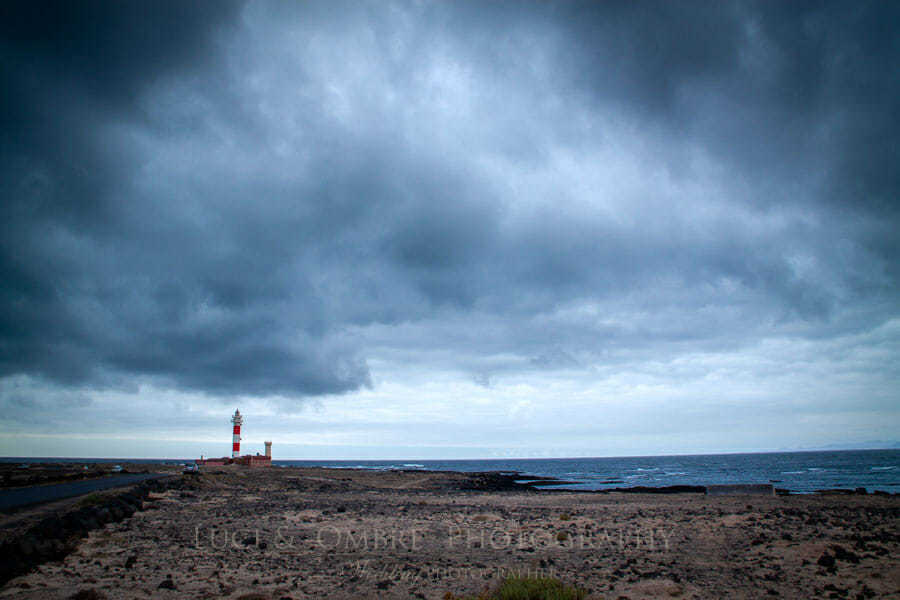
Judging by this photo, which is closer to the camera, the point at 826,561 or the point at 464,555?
the point at 826,561

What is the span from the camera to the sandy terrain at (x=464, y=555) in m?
9.10

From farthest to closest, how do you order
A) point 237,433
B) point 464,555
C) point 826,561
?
point 237,433 < point 464,555 < point 826,561

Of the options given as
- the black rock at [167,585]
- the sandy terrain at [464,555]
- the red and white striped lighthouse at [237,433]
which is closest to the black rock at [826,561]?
the sandy terrain at [464,555]

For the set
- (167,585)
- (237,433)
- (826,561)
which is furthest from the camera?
(237,433)

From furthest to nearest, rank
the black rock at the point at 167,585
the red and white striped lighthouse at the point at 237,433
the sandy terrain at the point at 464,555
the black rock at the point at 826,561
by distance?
1. the red and white striped lighthouse at the point at 237,433
2. the black rock at the point at 826,561
3. the sandy terrain at the point at 464,555
4. the black rock at the point at 167,585

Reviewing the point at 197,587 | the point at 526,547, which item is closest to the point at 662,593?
the point at 526,547

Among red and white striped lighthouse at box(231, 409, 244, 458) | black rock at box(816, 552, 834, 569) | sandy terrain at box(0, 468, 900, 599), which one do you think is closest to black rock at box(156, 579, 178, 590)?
sandy terrain at box(0, 468, 900, 599)

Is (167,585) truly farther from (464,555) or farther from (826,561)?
(826,561)

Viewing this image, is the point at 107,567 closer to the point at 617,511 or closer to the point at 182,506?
the point at 182,506

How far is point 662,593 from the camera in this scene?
8969 millimetres

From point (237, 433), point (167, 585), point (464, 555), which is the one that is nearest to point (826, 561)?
point (464, 555)

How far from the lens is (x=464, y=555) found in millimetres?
11969

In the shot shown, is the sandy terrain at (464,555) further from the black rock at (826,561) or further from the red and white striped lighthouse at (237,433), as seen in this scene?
the red and white striped lighthouse at (237,433)

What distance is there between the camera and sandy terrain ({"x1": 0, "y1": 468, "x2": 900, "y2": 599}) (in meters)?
9.10
